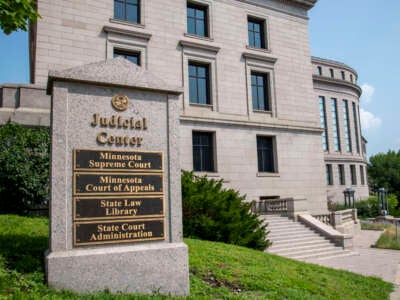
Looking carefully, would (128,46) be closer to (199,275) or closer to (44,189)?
(44,189)

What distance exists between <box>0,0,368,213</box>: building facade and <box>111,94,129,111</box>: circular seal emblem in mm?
11611

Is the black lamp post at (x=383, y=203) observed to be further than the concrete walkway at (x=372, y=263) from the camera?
Yes

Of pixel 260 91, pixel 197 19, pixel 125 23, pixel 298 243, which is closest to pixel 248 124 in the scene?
pixel 260 91

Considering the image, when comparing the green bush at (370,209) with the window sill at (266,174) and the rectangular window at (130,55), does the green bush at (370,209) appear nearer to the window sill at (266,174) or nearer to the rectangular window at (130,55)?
the window sill at (266,174)

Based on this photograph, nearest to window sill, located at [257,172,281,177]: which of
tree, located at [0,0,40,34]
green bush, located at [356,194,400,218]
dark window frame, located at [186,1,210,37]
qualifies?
dark window frame, located at [186,1,210,37]

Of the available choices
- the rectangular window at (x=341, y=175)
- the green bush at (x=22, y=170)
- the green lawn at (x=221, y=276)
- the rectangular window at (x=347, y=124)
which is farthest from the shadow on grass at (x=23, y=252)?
the rectangular window at (x=347, y=124)

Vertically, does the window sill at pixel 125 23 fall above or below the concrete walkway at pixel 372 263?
above

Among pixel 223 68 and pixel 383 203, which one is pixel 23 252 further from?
→ pixel 383 203

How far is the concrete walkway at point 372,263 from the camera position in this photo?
12.2 m

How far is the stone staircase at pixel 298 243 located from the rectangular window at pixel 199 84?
913 cm

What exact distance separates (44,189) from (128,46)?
1167cm

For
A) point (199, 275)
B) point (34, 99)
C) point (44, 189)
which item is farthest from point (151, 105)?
point (34, 99)

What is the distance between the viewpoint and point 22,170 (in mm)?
12164

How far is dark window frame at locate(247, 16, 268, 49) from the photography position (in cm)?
2670
